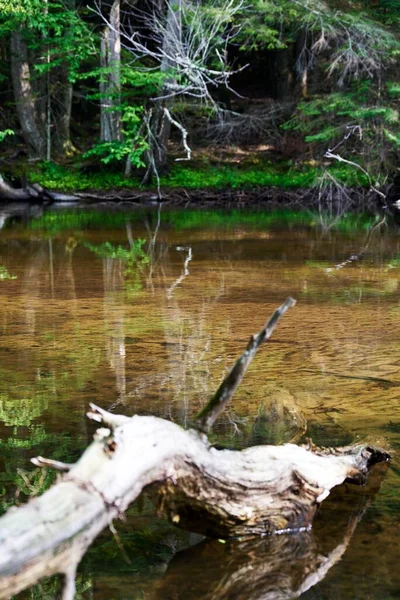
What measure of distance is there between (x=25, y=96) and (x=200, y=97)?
6012 millimetres

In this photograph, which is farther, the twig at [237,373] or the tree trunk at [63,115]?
the tree trunk at [63,115]

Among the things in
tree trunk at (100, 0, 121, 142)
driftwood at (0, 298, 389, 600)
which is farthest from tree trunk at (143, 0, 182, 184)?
driftwood at (0, 298, 389, 600)

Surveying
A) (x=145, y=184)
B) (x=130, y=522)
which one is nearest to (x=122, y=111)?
(x=145, y=184)

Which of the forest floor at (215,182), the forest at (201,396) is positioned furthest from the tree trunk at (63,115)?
the forest at (201,396)

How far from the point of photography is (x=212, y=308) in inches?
306

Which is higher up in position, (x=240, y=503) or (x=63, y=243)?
(x=240, y=503)

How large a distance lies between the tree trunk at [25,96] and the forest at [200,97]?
0.04 metres

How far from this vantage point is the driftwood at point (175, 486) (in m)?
2.39

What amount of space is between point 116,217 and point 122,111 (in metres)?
7.61

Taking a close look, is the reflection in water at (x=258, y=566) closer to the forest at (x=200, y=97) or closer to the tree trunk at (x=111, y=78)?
the forest at (x=200, y=97)

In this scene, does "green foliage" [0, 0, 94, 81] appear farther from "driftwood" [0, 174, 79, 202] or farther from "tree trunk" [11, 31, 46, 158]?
"driftwood" [0, 174, 79, 202]

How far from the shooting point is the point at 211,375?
5.52 meters

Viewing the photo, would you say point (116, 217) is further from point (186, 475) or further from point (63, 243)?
point (186, 475)

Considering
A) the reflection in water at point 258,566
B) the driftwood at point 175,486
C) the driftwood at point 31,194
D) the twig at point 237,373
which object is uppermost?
the twig at point 237,373
